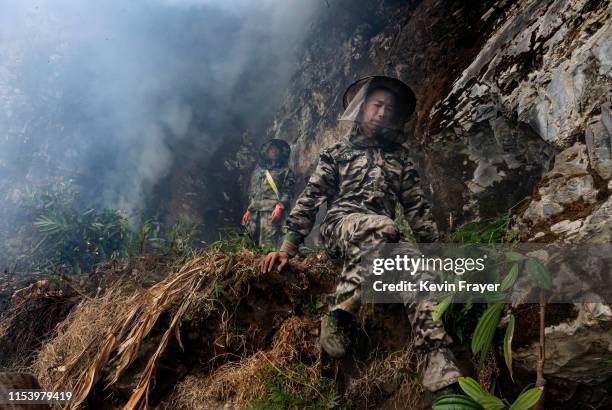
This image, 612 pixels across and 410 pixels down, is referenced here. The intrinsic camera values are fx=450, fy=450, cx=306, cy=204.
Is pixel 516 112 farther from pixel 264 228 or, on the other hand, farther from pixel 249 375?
pixel 264 228

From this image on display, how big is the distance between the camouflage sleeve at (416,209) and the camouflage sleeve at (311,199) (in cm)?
57

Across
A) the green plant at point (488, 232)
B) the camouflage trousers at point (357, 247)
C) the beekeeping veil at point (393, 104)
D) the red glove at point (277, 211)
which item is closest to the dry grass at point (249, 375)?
the camouflage trousers at point (357, 247)

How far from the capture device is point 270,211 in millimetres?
7316

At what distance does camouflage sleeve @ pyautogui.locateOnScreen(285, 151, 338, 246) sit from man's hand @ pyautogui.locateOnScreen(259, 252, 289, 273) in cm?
16

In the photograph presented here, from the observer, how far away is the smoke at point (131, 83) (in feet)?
30.8

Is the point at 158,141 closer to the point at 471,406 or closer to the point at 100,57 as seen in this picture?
the point at 100,57

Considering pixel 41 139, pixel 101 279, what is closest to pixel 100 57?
pixel 41 139

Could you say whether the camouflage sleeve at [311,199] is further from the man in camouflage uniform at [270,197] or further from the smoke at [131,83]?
the smoke at [131,83]

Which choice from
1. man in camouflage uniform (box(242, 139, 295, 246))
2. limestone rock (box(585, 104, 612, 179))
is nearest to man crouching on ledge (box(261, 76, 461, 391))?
limestone rock (box(585, 104, 612, 179))

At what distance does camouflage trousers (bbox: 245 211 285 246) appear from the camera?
22.6 feet

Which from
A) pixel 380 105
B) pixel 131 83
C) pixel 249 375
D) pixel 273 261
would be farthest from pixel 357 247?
pixel 131 83

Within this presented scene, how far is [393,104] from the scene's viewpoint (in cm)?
374

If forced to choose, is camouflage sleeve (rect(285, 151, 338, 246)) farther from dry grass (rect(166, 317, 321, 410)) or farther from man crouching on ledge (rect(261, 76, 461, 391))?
dry grass (rect(166, 317, 321, 410))

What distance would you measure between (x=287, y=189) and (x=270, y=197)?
0.38 metres
